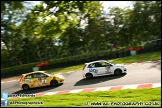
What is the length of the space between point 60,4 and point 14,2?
4.96 feet

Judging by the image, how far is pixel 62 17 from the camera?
522 cm

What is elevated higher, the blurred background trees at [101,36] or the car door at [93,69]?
the blurred background trees at [101,36]

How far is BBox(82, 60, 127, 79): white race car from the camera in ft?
55.9

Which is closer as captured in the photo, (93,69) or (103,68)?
(103,68)

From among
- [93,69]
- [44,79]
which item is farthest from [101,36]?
[44,79]

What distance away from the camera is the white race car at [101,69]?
17.0 metres

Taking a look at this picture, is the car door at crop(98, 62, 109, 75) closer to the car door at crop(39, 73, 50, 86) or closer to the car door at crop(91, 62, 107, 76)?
the car door at crop(91, 62, 107, 76)

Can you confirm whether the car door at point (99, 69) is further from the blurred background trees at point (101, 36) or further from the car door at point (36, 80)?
the blurred background trees at point (101, 36)

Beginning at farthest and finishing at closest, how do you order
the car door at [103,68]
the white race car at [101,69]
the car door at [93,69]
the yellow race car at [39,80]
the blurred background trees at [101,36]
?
1. the blurred background trees at [101,36]
2. the car door at [93,69]
3. the car door at [103,68]
4. the white race car at [101,69]
5. the yellow race car at [39,80]

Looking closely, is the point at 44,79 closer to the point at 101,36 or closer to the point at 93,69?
the point at 93,69

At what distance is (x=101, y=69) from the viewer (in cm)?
1741

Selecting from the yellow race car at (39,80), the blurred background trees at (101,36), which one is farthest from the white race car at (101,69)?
the blurred background trees at (101,36)

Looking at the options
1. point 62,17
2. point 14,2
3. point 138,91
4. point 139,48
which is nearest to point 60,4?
point 62,17

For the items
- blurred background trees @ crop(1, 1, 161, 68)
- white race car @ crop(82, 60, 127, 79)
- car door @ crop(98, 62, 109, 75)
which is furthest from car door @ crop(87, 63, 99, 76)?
blurred background trees @ crop(1, 1, 161, 68)
